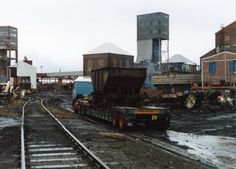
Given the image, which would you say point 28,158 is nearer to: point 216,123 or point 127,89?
point 127,89

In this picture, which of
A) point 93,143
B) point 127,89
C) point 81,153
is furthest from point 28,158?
point 127,89

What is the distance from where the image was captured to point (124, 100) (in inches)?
774

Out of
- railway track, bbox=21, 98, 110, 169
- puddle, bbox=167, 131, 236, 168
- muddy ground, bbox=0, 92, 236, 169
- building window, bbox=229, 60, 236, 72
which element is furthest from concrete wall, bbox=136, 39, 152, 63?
railway track, bbox=21, 98, 110, 169

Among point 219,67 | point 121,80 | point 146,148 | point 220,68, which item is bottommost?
point 146,148

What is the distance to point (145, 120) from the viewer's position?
17219mm

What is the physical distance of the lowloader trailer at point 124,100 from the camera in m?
17.1

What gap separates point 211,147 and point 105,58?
7407cm

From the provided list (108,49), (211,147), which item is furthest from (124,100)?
(108,49)

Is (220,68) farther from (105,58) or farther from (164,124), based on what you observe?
(105,58)

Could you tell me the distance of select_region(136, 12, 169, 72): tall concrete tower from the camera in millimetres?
75000

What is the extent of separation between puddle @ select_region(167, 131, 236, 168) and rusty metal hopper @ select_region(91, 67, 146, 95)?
12.9ft

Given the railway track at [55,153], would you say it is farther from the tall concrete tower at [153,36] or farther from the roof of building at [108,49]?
the roof of building at [108,49]

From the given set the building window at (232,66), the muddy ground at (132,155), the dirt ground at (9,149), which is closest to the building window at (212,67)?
the building window at (232,66)

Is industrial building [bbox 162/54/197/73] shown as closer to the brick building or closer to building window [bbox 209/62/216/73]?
the brick building
